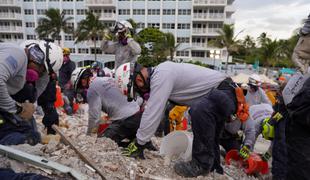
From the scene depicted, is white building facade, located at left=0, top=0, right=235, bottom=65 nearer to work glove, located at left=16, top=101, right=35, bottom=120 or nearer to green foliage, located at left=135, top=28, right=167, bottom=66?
green foliage, located at left=135, top=28, right=167, bottom=66

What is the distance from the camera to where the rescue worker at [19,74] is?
254 cm

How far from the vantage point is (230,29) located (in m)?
35.9

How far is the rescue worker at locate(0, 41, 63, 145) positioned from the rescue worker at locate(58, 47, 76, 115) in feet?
14.1

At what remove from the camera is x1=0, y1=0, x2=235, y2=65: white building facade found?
4250 cm

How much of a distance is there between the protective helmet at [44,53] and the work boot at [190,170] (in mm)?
2135

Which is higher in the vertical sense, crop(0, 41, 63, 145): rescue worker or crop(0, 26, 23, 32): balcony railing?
crop(0, 26, 23, 32): balcony railing

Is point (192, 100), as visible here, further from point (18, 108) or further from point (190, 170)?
point (18, 108)

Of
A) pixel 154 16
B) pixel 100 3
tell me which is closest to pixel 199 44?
pixel 154 16

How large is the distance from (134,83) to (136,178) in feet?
3.57

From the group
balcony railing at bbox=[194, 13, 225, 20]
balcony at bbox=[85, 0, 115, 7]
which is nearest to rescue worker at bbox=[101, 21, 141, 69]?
balcony railing at bbox=[194, 13, 225, 20]

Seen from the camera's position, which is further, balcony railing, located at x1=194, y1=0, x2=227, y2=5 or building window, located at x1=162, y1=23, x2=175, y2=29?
building window, located at x1=162, y1=23, x2=175, y2=29

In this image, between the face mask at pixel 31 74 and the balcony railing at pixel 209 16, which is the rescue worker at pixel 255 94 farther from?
the balcony railing at pixel 209 16

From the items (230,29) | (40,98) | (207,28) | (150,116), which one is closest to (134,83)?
(150,116)

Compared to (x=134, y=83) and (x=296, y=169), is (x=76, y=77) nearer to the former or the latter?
(x=134, y=83)
